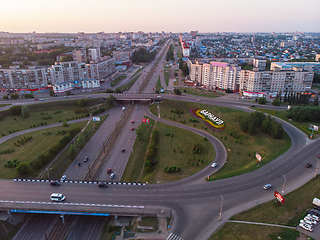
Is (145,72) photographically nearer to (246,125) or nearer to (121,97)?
(121,97)

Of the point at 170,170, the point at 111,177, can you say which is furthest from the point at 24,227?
the point at 170,170

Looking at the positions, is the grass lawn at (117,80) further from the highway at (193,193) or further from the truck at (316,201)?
the truck at (316,201)

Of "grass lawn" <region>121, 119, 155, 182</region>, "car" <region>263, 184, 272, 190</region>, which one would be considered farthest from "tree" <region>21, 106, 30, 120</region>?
"car" <region>263, 184, 272, 190</region>

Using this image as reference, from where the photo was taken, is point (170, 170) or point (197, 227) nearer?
point (197, 227)

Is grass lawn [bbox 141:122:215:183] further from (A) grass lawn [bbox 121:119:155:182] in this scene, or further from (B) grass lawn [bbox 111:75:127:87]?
(B) grass lawn [bbox 111:75:127:87]

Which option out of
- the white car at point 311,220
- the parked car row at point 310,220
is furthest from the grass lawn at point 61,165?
the white car at point 311,220

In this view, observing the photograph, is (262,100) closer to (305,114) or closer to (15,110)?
(305,114)

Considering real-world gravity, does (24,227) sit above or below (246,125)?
below
